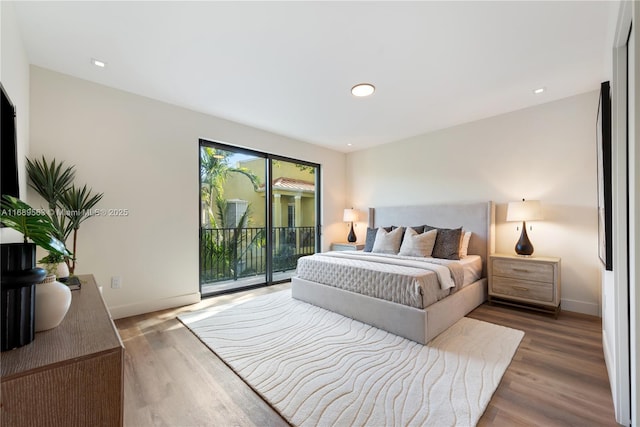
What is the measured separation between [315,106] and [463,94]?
1.71 metres

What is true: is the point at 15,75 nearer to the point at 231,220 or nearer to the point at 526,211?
the point at 231,220

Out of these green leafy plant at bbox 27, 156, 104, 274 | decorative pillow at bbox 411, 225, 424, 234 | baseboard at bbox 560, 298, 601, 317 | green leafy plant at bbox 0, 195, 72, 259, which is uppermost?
green leafy plant at bbox 27, 156, 104, 274

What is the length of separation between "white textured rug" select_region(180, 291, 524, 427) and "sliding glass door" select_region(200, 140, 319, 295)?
1174 millimetres

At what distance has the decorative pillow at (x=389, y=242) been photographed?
150 inches

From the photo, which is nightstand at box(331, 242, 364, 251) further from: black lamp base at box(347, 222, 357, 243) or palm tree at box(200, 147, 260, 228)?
palm tree at box(200, 147, 260, 228)

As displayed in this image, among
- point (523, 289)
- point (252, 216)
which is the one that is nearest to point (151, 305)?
point (252, 216)

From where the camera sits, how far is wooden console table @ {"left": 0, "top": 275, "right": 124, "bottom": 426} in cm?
65

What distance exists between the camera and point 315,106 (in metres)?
3.29

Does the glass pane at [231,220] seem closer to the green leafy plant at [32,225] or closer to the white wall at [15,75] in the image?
the white wall at [15,75]

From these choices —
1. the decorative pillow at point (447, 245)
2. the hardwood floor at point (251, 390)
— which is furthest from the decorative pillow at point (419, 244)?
the hardwood floor at point (251, 390)

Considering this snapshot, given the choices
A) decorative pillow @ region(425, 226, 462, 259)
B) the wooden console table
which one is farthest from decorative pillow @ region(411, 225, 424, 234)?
the wooden console table

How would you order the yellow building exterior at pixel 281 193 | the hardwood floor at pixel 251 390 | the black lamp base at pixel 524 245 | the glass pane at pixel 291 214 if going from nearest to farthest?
the hardwood floor at pixel 251 390, the black lamp base at pixel 524 245, the yellow building exterior at pixel 281 193, the glass pane at pixel 291 214

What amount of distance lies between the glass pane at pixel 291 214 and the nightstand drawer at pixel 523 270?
3018 mm

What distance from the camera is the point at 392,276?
2.49 m
